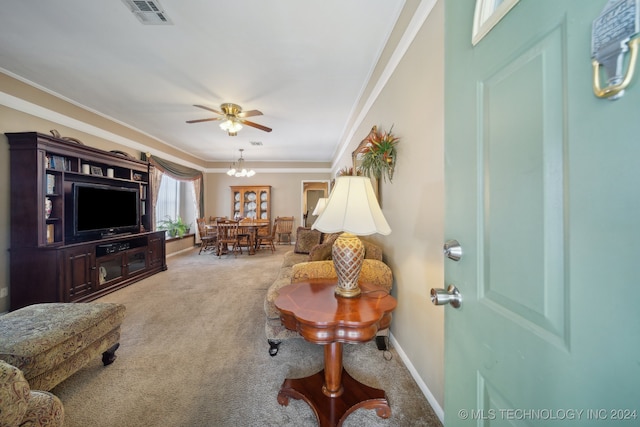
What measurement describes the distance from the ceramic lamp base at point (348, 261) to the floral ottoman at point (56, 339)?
67.3 inches

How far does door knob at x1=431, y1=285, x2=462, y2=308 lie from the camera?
704 mm

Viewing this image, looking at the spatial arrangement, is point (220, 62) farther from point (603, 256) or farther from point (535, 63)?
point (603, 256)

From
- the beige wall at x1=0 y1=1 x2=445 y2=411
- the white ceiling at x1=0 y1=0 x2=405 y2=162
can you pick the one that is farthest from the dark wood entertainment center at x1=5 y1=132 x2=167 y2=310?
the white ceiling at x1=0 y1=0 x2=405 y2=162

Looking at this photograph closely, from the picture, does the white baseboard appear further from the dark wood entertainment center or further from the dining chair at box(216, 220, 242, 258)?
the dining chair at box(216, 220, 242, 258)

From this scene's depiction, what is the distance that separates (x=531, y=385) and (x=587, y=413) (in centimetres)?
9

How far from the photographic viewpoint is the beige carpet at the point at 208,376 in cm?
136

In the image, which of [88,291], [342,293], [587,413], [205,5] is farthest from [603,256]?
[88,291]

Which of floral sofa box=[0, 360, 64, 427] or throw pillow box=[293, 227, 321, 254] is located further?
throw pillow box=[293, 227, 321, 254]

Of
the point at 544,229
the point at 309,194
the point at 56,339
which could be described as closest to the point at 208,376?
the point at 56,339

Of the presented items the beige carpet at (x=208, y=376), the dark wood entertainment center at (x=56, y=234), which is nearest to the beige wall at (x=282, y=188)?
the dark wood entertainment center at (x=56, y=234)

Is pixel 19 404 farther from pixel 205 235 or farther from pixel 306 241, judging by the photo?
pixel 205 235

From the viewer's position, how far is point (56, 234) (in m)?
2.90

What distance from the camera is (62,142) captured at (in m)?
2.81

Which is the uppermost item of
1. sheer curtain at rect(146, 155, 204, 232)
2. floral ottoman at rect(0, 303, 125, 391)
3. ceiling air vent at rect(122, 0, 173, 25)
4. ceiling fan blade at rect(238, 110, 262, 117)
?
ceiling air vent at rect(122, 0, 173, 25)
